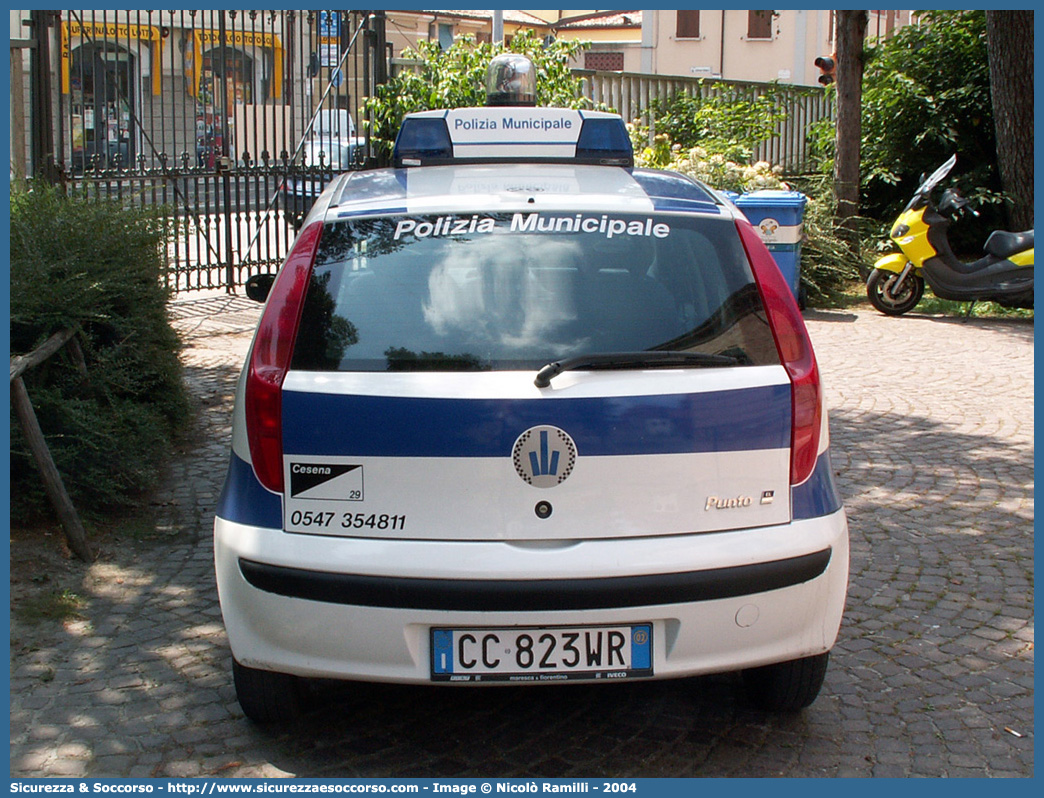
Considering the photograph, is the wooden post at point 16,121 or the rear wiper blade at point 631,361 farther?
the wooden post at point 16,121

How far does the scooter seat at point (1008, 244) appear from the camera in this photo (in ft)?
38.1

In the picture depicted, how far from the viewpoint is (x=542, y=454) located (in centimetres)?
306

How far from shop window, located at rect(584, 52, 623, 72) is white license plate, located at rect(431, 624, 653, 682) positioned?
162 feet

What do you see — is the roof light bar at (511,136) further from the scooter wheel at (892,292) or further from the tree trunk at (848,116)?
the tree trunk at (848,116)

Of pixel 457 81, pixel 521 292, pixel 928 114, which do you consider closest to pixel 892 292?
pixel 928 114

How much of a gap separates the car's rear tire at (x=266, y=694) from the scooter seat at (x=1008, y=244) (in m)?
10.0

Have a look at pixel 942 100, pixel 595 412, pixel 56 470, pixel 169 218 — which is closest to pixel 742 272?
pixel 595 412

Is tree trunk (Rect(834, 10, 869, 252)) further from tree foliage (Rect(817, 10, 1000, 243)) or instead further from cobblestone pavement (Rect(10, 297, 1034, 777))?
cobblestone pavement (Rect(10, 297, 1034, 777))

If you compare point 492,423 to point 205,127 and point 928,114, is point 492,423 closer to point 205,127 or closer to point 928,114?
point 205,127

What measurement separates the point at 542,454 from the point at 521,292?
0.51 m

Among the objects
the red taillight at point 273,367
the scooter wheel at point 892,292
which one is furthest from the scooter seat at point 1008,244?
the red taillight at point 273,367

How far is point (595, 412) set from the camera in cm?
307

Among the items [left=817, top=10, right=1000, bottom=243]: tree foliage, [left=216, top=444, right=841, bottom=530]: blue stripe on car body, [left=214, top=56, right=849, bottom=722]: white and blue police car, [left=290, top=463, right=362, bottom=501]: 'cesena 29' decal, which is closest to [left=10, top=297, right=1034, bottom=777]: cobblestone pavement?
[left=214, top=56, right=849, bottom=722]: white and blue police car
